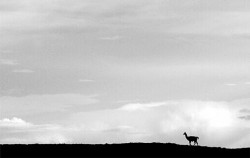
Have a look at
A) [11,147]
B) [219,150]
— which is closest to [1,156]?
[11,147]

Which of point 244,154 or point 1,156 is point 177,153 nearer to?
point 244,154

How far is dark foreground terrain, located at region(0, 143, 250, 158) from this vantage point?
54000mm

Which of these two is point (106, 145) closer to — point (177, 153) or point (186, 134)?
point (177, 153)

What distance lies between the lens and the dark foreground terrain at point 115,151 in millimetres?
54000

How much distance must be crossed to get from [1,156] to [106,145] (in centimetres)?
1030

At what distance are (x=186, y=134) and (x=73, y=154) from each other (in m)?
17.4

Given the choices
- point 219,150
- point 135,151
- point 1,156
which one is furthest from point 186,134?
point 1,156

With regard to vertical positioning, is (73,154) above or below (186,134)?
below

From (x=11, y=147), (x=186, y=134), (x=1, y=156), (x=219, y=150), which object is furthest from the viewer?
(x=186, y=134)

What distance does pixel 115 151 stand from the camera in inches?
2194

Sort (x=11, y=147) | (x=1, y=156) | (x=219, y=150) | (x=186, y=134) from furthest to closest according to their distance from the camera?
1. (x=186, y=134)
2. (x=219, y=150)
3. (x=11, y=147)
4. (x=1, y=156)

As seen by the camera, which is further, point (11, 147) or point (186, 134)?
point (186, 134)

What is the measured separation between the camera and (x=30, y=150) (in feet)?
181

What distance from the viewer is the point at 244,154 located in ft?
191
